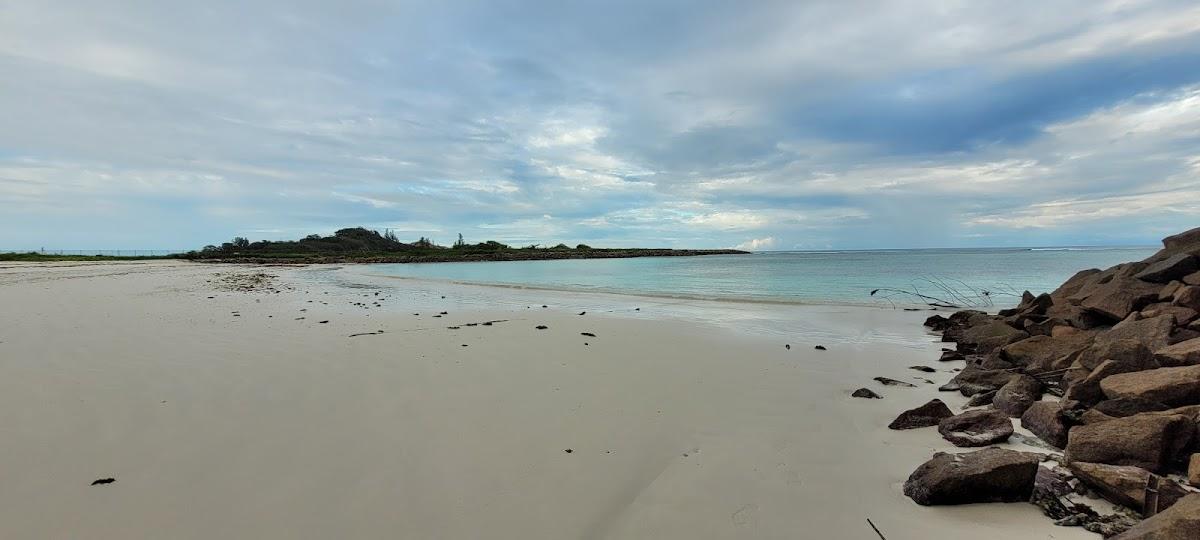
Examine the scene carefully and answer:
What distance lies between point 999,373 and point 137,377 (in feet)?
35.6

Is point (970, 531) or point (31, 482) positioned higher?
point (31, 482)

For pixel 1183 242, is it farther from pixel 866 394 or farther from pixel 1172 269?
pixel 866 394

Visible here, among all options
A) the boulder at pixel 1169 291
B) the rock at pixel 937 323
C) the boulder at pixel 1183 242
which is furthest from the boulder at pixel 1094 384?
the rock at pixel 937 323

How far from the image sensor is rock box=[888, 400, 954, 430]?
4.94 metres

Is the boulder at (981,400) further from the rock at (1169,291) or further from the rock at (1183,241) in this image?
the rock at (1183,241)

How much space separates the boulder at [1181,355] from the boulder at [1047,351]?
120 cm

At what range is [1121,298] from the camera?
7.86 meters

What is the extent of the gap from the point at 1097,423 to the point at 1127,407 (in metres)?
0.67

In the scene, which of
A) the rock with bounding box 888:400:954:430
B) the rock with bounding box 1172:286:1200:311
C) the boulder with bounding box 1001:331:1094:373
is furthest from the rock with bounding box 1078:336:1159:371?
the rock with bounding box 1172:286:1200:311

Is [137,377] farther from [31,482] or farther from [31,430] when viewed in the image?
[31,482]

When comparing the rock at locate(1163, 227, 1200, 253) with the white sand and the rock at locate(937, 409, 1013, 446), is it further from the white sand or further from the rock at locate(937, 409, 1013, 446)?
the rock at locate(937, 409, 1013, 446)

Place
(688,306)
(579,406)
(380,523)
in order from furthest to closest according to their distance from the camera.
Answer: (688,306) < (579,406) < (380,523)

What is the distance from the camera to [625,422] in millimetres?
5051

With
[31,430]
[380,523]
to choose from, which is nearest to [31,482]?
[31,430]
